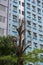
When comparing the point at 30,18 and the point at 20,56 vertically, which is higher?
the point at 20,56

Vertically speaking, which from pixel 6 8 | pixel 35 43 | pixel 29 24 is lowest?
pixel 35 43

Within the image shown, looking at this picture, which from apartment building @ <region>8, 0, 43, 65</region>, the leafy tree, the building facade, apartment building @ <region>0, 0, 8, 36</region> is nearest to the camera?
the leafy tree

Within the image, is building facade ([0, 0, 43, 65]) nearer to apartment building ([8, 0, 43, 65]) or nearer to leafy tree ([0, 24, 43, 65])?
apartment building ([8, 0, 43, 65])

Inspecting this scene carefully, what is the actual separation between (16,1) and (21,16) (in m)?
3.36

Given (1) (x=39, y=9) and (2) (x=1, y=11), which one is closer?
(2) (x=1, y=11)

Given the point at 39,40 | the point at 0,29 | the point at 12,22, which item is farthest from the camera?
the point at 39,40

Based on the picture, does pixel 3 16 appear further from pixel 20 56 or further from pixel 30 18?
pixel 20 56

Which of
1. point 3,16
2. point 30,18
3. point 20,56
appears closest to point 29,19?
point 30,18

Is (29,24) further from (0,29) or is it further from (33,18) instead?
(0,29)

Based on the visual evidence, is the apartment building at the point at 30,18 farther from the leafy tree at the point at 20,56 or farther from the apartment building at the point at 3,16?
the leafy tree at the point at 20,56

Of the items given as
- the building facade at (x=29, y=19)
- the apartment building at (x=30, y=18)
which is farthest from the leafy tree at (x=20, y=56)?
the apartment building at (x=30, y=18)

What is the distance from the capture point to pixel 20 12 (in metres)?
56.6

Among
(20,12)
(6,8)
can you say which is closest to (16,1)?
(20,12)

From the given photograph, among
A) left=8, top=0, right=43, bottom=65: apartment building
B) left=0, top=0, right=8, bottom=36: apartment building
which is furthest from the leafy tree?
left=8, top=0, right=43, bottom=65: apartment building
